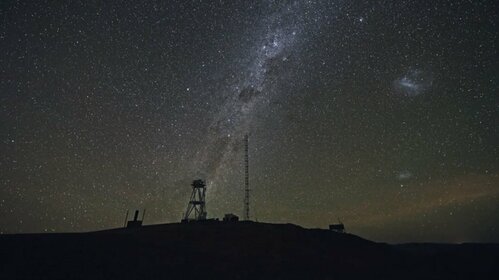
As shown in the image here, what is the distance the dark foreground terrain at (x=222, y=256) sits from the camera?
85.5 ft

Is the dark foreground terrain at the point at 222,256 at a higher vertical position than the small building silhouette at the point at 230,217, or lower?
lower

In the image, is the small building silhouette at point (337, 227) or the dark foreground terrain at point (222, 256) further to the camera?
the small building silhouette at point (337, 227)

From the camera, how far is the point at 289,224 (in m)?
39.9

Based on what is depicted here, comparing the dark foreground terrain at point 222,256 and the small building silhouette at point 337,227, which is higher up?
the small building silhouette at point 337,227

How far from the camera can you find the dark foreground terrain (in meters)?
26.0

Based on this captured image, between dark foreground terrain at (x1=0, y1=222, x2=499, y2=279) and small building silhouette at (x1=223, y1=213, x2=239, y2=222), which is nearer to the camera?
dark foreground terrain at (x1=0, y1=222, x2=499, y2=279)

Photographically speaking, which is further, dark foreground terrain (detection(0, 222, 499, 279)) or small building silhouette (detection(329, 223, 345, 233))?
small building silhouette (detection(329, 223, 345, 233))

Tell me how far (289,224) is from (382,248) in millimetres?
9370

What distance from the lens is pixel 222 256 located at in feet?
98.9

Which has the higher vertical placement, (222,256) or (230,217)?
(230,217)

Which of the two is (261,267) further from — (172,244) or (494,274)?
(494,274)

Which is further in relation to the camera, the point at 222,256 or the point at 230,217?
the point at 230,217

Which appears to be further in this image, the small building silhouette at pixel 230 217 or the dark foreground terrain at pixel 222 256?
the small building silhouette at pixel 230 217

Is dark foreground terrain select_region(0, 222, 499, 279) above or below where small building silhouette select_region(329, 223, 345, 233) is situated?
below
